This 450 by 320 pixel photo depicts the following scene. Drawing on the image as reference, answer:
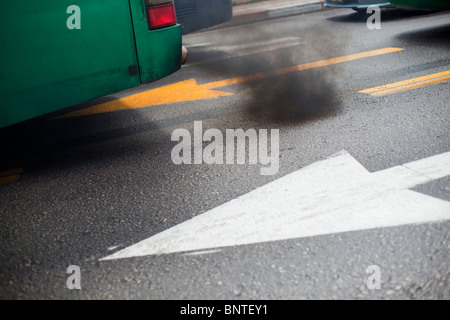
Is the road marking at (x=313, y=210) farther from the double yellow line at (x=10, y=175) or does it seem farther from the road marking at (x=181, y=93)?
the road marking at (x=181, y=93)

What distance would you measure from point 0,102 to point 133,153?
1.03 meters

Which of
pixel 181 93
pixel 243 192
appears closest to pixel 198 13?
pixel 181 93

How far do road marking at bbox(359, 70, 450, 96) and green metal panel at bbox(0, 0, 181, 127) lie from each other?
221cm

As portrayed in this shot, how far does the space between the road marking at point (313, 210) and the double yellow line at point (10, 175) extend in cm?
144

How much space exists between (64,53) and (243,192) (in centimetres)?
168

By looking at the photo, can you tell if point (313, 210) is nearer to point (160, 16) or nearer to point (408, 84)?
point (160, 16)

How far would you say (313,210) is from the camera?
260 centimetres

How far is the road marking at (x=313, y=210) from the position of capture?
2.41m

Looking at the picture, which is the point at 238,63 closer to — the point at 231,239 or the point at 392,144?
the point at 392,144
